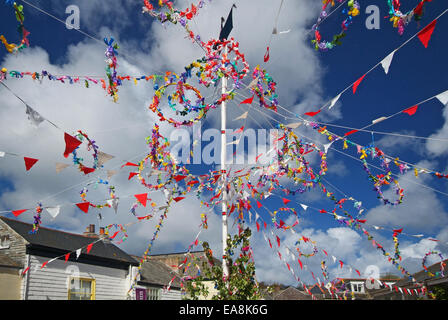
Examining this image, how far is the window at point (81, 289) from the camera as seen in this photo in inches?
524

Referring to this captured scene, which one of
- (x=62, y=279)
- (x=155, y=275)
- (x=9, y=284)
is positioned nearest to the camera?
(x=9, y=284)

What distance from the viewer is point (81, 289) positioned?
13.7 m

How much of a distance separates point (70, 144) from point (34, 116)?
2.05 ft

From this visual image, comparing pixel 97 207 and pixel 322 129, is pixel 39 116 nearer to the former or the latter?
pixel 97 207

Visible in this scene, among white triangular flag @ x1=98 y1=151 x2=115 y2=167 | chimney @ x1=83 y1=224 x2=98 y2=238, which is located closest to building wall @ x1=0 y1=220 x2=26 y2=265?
chimney @ x1=83 y1=224 x2=98 y2=238

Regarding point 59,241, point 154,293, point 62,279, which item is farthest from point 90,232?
point 62,279

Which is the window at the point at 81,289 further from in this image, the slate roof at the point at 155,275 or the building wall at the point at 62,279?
the slate roof at the point at 155,275

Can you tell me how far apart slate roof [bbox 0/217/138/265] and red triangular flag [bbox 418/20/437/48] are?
43.8 ft

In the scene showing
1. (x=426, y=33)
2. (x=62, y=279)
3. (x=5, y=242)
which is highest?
(x=426, y=33)

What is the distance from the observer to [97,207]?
6.29 meters

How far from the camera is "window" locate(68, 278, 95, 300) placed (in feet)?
43.7

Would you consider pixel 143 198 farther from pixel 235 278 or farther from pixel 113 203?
pixel 235 278
